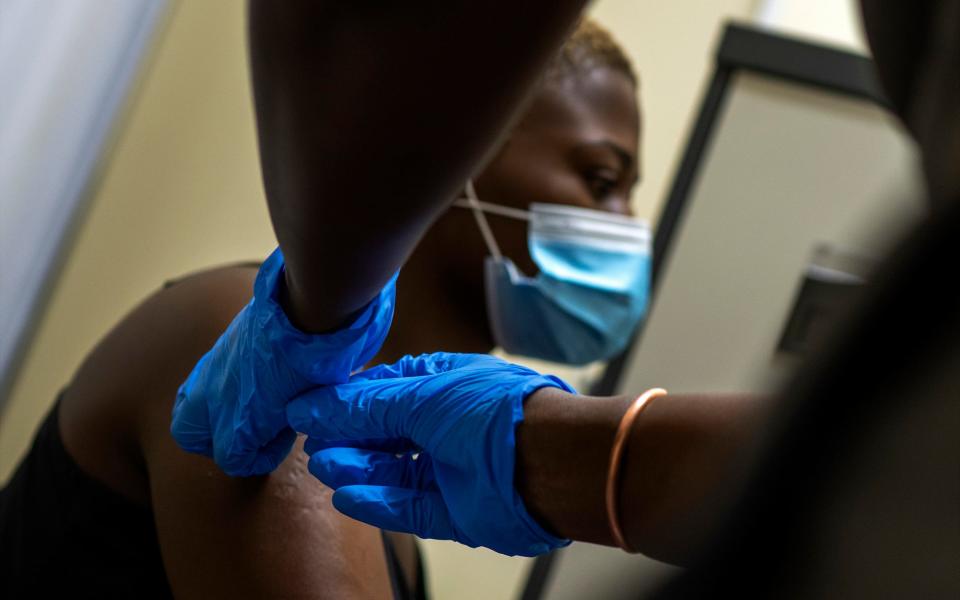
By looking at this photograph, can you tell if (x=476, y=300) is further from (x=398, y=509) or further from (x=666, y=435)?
(x=666, y=435)

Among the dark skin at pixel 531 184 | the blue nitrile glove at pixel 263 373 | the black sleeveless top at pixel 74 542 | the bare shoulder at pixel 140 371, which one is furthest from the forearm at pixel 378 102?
the dark skin at pixel 531 184

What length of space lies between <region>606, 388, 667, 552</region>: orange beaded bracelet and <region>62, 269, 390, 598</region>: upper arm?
31 cm

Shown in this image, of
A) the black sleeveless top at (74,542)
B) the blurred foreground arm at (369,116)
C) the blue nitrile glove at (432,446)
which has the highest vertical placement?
the blurred foreground arm at (369,116)

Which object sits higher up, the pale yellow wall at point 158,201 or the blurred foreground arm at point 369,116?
the blurred foreground arm at point 369,116

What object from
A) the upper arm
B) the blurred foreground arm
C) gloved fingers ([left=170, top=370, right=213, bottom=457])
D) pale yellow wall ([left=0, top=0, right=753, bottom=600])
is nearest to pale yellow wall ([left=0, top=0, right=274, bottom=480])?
pale yellow wall ([left=0, top=0, right=753, bottom=600])

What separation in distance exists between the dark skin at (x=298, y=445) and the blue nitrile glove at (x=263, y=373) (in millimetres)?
28

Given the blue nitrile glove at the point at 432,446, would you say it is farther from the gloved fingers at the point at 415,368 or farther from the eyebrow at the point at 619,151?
the eyebrow at the point at 619,151

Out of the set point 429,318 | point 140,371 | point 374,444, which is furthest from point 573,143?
point 374,444

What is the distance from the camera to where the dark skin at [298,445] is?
875 mm

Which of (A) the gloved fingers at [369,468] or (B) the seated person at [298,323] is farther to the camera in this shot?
(A) the gloved fingers at [369,468]

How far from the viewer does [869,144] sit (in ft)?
7.48

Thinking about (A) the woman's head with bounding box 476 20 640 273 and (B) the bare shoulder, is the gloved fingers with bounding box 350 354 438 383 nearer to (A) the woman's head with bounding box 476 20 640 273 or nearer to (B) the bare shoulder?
(B) the bare shoulder

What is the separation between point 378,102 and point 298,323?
242 millimetres

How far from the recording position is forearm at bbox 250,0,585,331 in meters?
0.56
